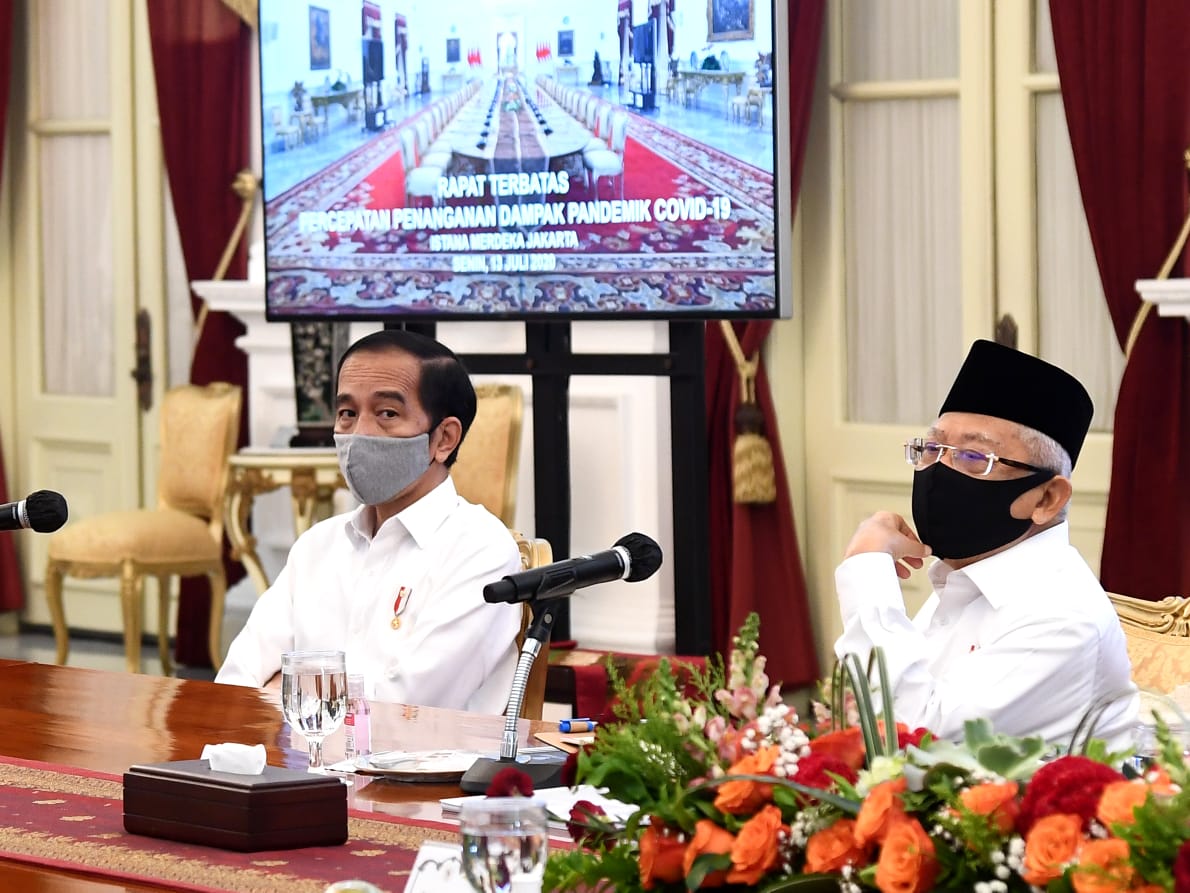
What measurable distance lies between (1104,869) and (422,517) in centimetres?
227

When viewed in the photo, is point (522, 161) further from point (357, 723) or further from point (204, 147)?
point (357, 723)

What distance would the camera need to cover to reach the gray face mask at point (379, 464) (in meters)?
3.39

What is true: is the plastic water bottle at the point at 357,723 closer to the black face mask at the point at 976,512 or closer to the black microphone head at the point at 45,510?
the black microphone head at the point at 45,510

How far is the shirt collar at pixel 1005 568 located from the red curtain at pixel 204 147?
16.0ft

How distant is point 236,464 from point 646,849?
520cm

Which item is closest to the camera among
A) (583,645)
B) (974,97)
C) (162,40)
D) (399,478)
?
(399,478)

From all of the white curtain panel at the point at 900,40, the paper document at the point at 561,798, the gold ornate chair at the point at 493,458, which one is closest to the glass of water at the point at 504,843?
the paper document at the point at 561,798

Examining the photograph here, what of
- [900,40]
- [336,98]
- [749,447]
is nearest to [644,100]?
[336,98]

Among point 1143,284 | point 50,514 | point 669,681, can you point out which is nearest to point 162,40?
point 1143,284

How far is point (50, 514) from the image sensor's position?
2633 mm

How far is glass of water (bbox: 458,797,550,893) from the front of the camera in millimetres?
1537

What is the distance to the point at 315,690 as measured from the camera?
2.41 m

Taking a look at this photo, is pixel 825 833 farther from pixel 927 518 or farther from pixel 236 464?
pixel 236 464

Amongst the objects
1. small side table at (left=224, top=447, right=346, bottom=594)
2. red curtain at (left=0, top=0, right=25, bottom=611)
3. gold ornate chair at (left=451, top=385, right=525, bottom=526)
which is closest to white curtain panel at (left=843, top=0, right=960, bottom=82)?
gold ornate chair at (left=451, top=385, right=525, bottom=526)
